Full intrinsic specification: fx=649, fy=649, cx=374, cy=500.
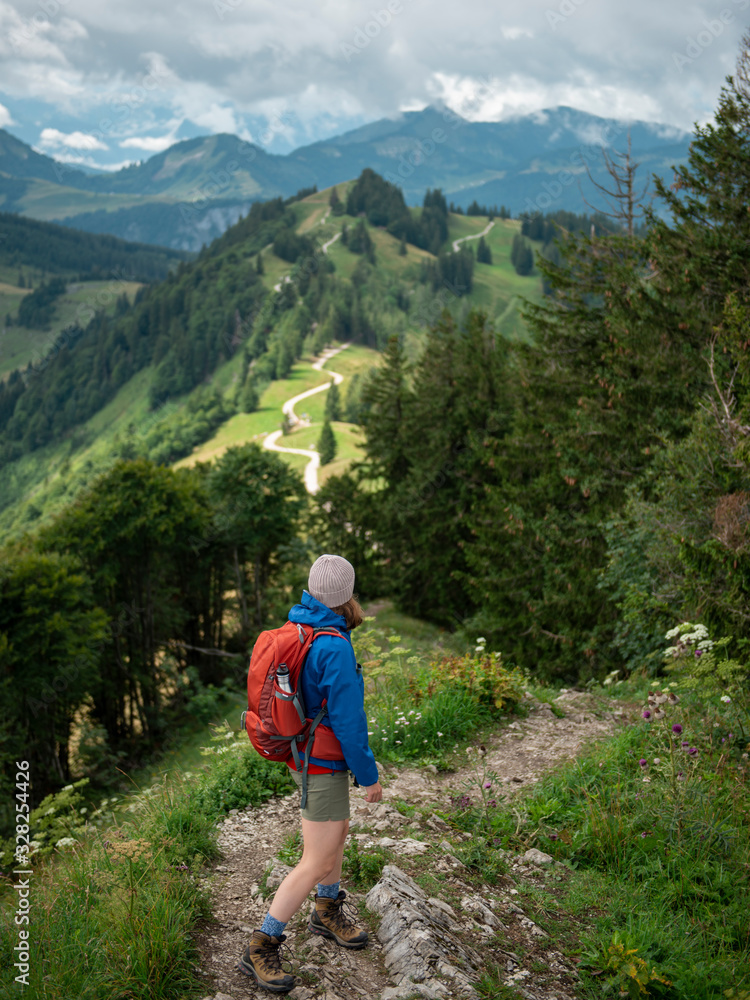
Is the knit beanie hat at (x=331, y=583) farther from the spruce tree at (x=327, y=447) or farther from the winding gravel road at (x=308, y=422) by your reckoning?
the spruce tree at (x=327, y=447)

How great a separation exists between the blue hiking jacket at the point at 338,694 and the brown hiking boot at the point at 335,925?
3.44 feet

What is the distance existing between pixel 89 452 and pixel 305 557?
5475 inches

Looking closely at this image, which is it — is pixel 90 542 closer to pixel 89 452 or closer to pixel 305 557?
pixel 305 557

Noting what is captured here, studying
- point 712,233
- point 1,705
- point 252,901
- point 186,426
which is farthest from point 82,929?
point 186,426

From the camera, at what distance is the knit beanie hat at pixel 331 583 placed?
11.9ft

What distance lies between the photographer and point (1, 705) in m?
18.2

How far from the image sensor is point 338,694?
3463 mm

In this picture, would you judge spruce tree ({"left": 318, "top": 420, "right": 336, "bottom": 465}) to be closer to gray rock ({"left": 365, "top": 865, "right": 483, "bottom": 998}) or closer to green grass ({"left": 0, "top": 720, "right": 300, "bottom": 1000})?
green grass ({"left": 0, "top": 720, "right": 300, "bottom": 1000})

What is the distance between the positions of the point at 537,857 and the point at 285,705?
2845mm

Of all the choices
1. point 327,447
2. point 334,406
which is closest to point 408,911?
point 327,447

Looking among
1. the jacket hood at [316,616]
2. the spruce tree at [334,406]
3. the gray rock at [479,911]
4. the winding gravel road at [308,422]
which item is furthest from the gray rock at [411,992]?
the spruce tree at [334,406]

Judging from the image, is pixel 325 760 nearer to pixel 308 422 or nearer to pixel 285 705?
pixel 285 705

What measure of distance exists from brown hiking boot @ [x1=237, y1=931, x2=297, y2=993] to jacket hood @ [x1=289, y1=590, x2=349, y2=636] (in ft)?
5.68

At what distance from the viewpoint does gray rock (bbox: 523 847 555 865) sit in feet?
16.2
